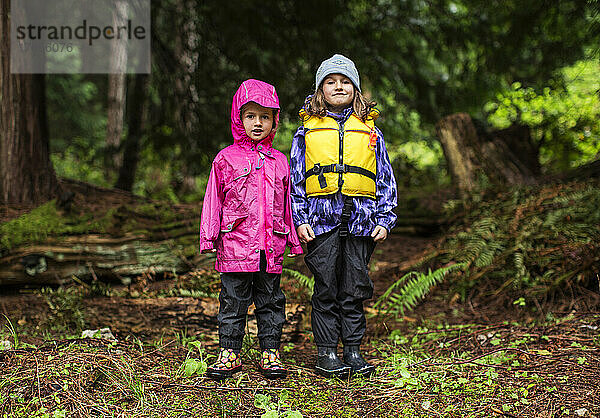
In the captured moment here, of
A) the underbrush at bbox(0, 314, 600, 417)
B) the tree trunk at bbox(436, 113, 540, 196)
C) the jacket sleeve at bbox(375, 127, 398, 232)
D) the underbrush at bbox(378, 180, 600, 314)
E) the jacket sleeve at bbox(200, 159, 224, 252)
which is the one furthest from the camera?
the tree trunk at bbox(436, 113, 540, 196)

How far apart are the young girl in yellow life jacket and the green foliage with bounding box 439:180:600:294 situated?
212 centimetres

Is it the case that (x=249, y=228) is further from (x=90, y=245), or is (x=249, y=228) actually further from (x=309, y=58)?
(x=309, y=58)

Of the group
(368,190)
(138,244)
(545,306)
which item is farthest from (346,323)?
(138,244)

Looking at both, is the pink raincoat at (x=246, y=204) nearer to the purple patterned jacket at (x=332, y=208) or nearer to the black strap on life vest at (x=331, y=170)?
the purple patterned jacket at (x=332, y=208)

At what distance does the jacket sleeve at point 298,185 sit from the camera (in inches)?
148

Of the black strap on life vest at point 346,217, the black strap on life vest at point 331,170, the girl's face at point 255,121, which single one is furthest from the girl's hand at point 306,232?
the girl's face at point 255,121

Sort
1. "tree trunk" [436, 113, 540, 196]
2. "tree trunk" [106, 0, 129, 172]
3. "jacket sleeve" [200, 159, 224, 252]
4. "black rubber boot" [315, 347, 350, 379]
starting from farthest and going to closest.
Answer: "tree trunk" [106, 0, 129, 172]
"tree trunk" [436, 113, 540, 196]
"black rubber boot" [315, 347, 350, 379]
"jacket sleeve" [200, 159, 224, 252]

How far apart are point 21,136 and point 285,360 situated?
185 inches

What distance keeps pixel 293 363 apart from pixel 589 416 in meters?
2.08

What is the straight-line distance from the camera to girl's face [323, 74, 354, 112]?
3.79 meters

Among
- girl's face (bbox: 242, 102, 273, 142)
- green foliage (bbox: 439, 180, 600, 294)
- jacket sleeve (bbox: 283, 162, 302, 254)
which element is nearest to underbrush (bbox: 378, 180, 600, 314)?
green foliage (bbox: 439, 180, 600, 294)

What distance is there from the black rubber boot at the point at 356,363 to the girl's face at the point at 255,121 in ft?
5.98

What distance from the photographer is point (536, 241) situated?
17.7ft

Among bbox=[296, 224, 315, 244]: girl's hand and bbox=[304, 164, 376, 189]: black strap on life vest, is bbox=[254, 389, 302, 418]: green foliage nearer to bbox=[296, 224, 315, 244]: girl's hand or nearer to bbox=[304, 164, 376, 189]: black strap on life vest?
bbox=[296, 224, 315, 244]: girl's hand
